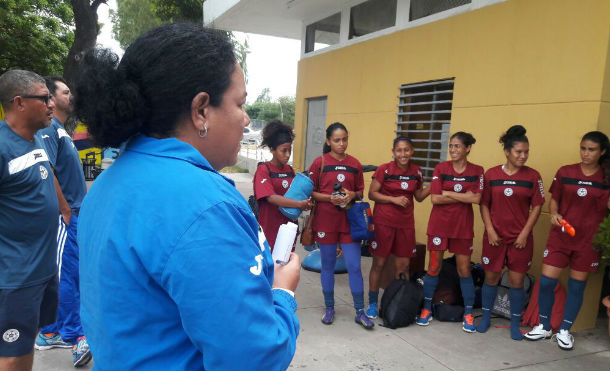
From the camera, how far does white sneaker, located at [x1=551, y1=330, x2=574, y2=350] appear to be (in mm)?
3904

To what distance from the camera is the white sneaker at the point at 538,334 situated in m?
4.07

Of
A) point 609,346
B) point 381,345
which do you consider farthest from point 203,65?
point 609,346

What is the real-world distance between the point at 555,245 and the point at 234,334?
13.1ft

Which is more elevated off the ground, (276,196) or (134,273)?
(134,273)

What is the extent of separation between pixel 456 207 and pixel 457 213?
59mm

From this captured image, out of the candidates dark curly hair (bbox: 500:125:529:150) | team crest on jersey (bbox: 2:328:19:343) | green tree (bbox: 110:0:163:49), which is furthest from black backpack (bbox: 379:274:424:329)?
green tree (bbox: 110:0:163:49)

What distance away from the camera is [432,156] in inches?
243

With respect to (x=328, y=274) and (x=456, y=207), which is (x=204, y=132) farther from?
(x=456, y=207)

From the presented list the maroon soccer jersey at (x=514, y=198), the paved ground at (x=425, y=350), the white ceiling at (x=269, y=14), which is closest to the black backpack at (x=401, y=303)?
the paved ground at (x=425, y=350)

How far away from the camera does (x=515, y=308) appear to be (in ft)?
13.7

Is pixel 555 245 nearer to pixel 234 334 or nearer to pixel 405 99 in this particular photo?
pixel 405 99

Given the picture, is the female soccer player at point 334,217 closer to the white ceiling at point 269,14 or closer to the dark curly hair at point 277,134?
the dark curly hair at point 277,134

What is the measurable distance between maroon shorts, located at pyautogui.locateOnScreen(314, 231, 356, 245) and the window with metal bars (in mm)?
2154

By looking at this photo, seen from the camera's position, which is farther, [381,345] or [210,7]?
[210,7]
